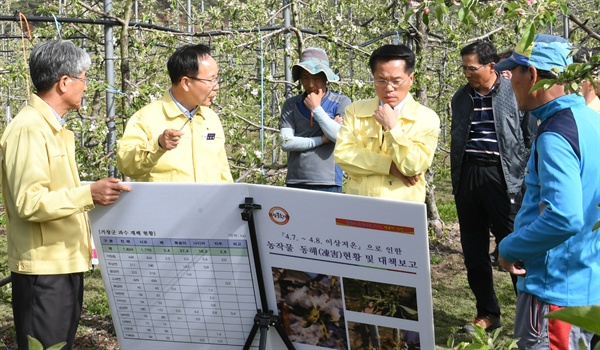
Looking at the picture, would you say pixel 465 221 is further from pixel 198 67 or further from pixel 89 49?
pixel 89 49

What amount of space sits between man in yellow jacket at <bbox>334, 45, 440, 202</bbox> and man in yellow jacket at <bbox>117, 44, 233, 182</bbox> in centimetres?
66

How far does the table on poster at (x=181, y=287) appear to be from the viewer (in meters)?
2.95

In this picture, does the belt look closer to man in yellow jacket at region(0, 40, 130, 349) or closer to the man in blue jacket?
the man in blue jacket

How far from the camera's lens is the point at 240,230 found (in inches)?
113

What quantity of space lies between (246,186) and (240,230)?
168 millimetres

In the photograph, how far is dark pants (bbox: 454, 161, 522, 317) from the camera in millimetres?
5316

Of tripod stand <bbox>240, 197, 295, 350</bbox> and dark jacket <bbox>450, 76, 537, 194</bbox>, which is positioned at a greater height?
dark jacket <bbox>450, 76, 537, 194</bbox>

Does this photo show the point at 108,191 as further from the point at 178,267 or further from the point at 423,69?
the point at 423,69

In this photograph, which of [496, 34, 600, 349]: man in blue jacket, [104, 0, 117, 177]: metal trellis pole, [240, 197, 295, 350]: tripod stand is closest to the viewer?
[496, 34, 600, 349]: man in blue jacket

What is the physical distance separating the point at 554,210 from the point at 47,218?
1.87 m

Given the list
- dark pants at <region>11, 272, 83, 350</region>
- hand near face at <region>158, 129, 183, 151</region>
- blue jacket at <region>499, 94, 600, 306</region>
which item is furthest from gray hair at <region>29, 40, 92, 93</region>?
blue jacket at <region>499, 94, 600, 306</region>

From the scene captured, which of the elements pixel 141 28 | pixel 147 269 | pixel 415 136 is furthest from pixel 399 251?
pixel 141 28

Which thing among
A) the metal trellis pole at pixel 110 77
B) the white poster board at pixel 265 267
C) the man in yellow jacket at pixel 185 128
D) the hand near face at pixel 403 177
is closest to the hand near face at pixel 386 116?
the hand near face at pixel 403 177

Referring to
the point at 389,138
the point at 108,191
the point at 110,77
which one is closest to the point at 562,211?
the point at 389,138
